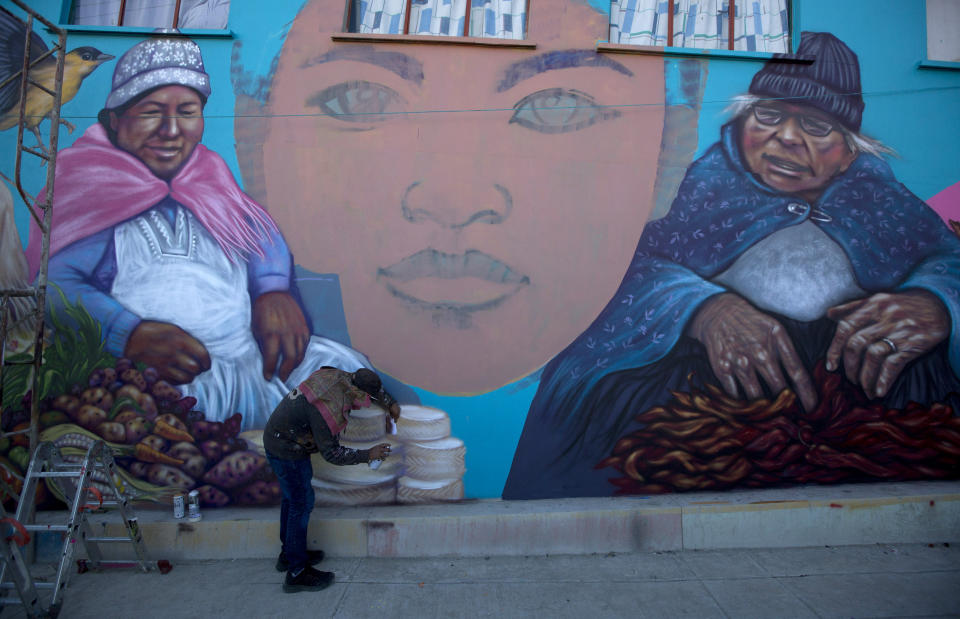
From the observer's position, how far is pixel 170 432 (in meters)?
4.40

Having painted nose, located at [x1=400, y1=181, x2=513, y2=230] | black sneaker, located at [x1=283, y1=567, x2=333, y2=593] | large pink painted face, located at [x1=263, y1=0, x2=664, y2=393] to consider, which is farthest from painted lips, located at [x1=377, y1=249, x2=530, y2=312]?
black sneaker, located at [x1=283, y1=567, x2=333, y2=593]

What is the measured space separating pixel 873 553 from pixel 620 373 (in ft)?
7.41

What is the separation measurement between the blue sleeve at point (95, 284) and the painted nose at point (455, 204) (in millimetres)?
2444

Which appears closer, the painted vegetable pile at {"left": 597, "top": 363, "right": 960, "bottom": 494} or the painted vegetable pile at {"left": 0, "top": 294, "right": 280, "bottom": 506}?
the painted vegetable pile at {"left": 0, "top": 294, "right": 280, "bottom": 506}

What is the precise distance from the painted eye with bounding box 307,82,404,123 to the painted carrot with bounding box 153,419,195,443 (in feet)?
9.47

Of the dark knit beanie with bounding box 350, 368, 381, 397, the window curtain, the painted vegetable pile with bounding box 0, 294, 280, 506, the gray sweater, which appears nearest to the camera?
the gray sweater

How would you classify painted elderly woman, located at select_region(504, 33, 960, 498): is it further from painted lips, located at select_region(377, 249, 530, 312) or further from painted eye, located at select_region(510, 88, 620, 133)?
painted eye, located at select_region(510, 88, 620, 133)

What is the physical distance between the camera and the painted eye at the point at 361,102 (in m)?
4.53

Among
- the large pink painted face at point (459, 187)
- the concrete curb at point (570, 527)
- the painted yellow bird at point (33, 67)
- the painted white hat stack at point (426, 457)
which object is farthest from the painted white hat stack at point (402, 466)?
the painted yellow bird at point (33, 67)

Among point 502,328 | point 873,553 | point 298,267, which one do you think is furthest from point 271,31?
point 873,553

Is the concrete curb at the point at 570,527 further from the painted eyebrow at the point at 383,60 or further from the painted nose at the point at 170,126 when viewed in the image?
the painted eyebrow at the point at 383,60

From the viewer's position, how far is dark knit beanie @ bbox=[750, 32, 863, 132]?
4691mm

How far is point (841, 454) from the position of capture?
15.2 feet

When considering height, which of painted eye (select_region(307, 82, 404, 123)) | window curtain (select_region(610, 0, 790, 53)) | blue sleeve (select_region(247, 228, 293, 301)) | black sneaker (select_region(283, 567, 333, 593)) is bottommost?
black sneaker (select_region(283, 567, 333, 593))
